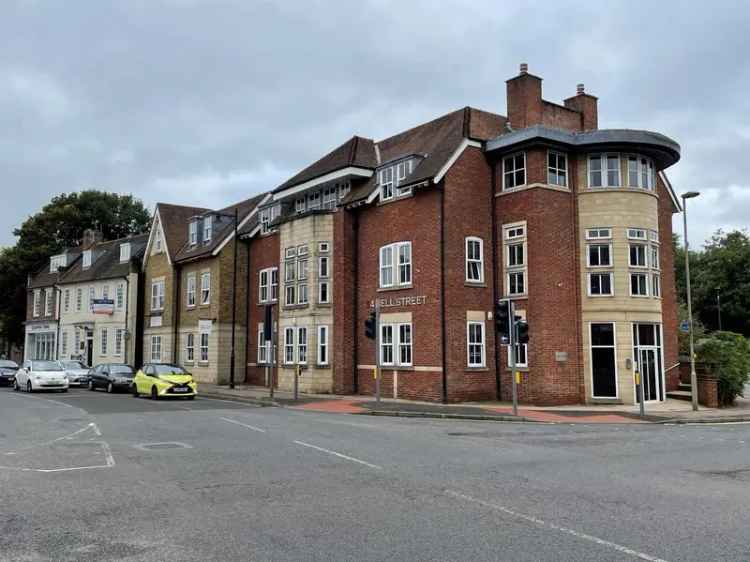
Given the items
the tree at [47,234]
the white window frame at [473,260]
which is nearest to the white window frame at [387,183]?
the white window frame at [473,260]

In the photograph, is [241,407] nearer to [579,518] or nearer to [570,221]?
[570,221]

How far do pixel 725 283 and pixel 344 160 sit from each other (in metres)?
57.1

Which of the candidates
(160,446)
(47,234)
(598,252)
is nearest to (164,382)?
(160,446)

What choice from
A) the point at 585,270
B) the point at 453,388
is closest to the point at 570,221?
the point at 585,270

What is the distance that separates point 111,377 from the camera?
3231 centimetres

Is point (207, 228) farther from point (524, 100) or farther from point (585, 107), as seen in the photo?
point (585, 107)

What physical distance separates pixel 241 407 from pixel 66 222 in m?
46.1

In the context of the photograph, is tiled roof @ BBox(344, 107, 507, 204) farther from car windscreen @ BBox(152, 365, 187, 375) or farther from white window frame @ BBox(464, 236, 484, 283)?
car windscreen @ BBox(152, 365, 187, 375)

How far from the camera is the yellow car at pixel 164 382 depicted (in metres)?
26.8

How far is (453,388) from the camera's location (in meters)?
24.7

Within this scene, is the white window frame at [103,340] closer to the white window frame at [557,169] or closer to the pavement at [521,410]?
the pavement at [521,410]

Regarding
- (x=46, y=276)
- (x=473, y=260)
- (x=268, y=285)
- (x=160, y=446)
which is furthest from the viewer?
(x=46, y=276)

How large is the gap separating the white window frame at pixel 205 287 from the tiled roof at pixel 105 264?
31.5 ft

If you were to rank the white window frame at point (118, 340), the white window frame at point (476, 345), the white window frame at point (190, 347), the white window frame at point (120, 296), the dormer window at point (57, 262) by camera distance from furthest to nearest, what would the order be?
the dormer window at point (57, 262) → the white window frame at point (120, 296) → the white window frame at point (118, 340) → the white window frame at point (190, 347) → the white window frame at point (476, 345)
